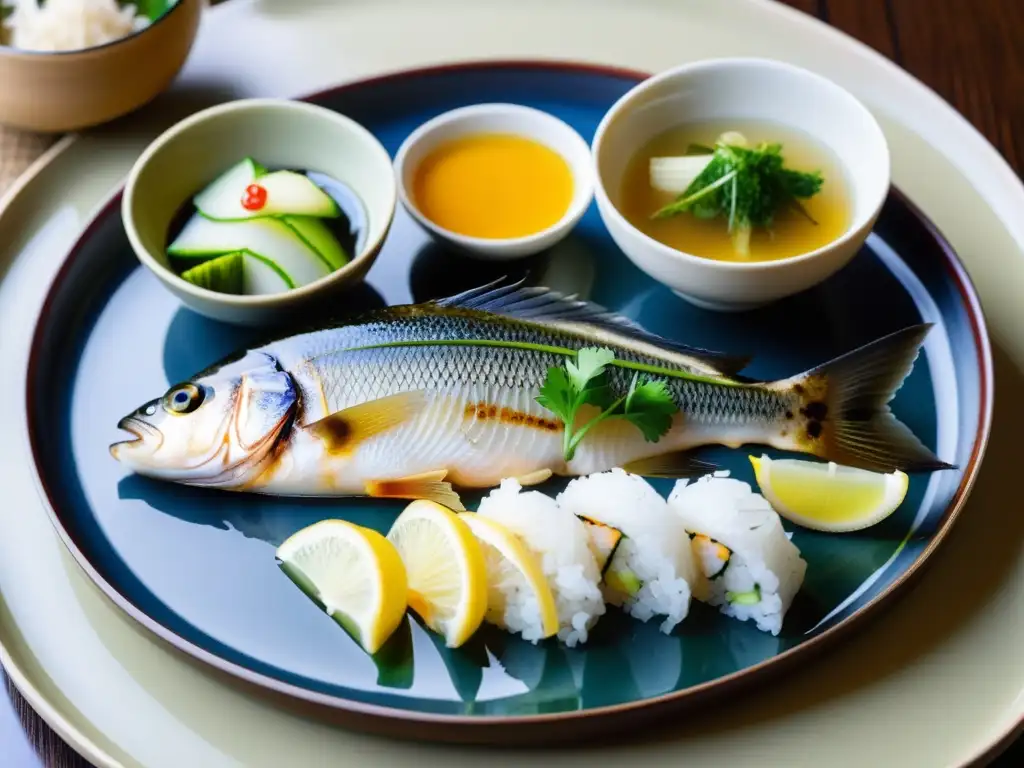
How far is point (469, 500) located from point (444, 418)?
139mm

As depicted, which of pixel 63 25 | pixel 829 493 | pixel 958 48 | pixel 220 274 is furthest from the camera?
pixel 958 48

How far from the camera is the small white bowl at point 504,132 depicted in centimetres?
197

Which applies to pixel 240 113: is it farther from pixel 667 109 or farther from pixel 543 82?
pixel 667 109

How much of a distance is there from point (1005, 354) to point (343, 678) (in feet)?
4.19

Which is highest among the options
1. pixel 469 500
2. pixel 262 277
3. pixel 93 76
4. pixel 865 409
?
pixel 93 76

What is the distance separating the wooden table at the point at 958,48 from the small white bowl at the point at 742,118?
61 cm

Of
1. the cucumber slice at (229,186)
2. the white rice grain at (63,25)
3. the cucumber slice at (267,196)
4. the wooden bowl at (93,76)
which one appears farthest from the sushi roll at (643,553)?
the white rice grain at (63,25)

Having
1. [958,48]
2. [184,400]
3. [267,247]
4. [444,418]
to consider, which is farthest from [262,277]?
[958,48]

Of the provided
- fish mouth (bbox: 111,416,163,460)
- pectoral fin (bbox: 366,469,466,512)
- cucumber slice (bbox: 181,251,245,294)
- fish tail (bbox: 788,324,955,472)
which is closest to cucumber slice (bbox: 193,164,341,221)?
cucumber slice (bbox: 181,251,245,294)

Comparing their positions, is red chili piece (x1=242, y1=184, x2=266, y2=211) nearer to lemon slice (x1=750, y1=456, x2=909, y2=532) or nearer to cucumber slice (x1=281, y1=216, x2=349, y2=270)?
cucumber slice (x1=281, y1=216, x2=349, y2=270)

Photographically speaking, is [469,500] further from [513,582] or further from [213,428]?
[213,428]

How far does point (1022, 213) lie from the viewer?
2139 mm

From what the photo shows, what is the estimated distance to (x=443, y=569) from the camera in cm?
155

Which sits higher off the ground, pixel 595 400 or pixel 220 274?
pixel 220 274
